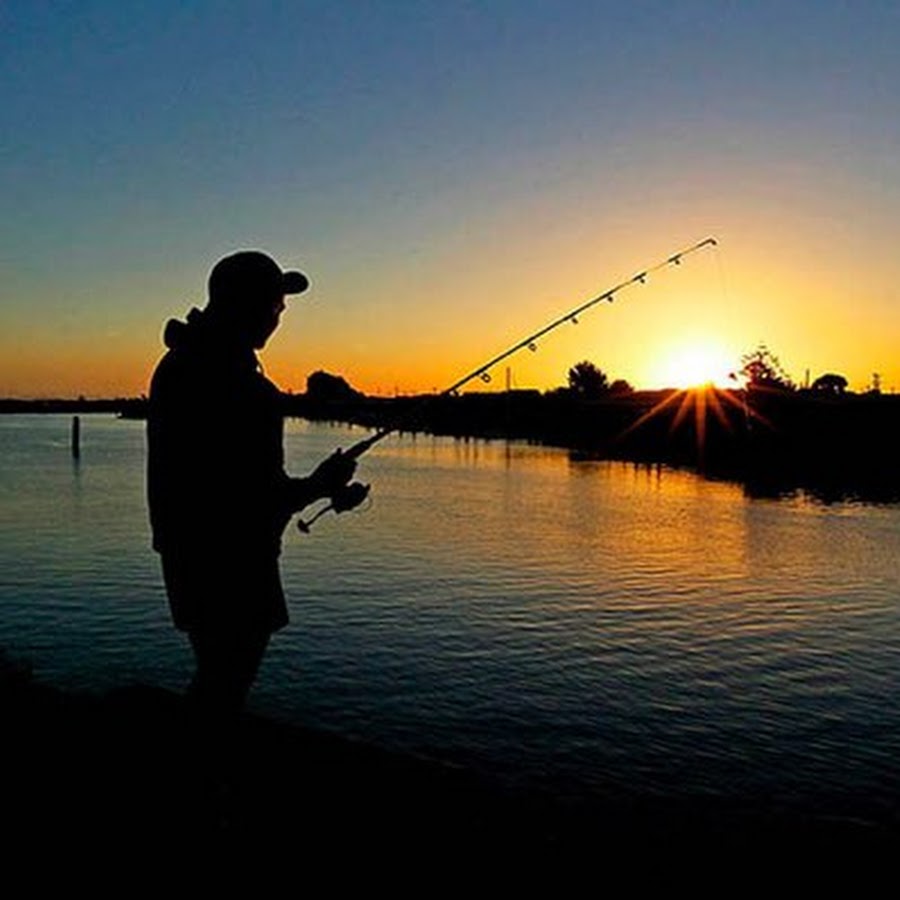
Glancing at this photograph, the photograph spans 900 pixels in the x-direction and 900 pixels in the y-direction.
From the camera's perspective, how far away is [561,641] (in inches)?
709

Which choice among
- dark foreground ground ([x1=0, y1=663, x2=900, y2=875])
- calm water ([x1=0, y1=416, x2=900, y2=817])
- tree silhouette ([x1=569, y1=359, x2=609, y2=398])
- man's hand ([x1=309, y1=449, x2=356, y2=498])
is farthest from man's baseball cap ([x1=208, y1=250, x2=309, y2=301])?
tree silhouette ([x1=569, y1=359, x2=609, y2=398])

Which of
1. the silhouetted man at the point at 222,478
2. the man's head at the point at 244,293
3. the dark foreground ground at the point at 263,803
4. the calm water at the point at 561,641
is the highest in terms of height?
the man's head at the point at 244,293

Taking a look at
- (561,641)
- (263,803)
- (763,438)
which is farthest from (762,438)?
(263,803)

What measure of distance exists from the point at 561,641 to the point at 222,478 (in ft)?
45.1

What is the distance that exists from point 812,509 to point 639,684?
3292cm

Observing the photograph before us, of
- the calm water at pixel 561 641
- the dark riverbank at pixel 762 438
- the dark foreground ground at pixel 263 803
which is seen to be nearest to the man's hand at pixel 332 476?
the dark foreground ground at pixel 263 803

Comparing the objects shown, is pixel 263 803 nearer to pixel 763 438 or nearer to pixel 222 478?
pixel 222 478

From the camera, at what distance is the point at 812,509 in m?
45.4

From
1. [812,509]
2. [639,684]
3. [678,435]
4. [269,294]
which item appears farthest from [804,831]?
[678,435]

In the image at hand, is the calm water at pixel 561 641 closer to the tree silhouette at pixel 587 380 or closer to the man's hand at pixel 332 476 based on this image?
the man's hand at pixel 332 476

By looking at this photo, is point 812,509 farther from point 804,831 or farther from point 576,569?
point 804,831

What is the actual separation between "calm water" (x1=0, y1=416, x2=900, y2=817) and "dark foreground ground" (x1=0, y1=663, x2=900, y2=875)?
279 centimetres

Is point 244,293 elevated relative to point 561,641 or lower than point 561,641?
elevated

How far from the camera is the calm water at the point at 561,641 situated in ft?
39.8
